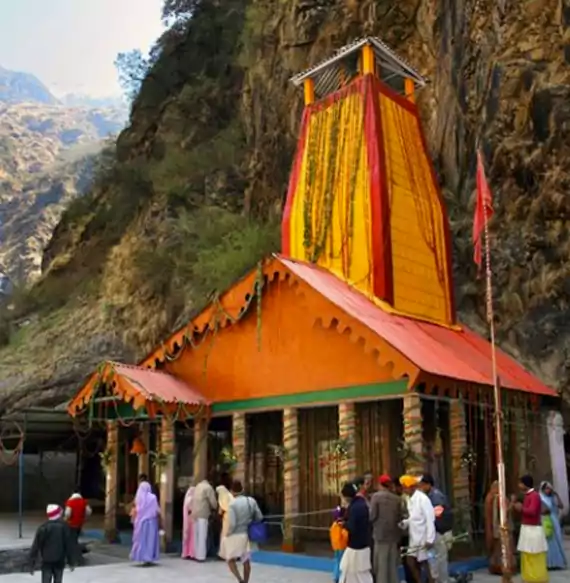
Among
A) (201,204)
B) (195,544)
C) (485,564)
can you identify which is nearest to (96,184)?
(201,204)

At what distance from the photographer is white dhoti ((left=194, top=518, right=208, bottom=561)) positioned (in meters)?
13.4

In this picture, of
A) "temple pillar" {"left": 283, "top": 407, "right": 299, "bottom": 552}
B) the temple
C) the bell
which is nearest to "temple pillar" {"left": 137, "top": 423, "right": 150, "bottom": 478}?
the temple

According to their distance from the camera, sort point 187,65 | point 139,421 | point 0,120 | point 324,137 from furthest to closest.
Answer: point 0,120 → point 187,65 → point 324,137 → point 139,421

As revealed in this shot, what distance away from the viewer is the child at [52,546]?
29.1 ft

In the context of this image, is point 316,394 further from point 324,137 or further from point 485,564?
point 324,137

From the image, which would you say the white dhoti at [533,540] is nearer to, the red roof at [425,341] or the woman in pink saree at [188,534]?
the red roof at [425,341]

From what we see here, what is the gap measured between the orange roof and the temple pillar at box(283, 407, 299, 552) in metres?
2.11

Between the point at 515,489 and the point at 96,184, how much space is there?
3046cm

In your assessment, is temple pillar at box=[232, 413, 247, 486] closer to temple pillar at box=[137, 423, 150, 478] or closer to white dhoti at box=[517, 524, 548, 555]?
temple pillar at box=[137, 423, 150, 478]

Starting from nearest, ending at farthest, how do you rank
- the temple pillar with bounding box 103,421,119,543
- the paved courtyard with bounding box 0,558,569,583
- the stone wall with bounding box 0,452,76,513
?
the paved courtyard with bounding box 0,558,569,583 → the temple pillar with bounding box 103,421,119,543 → the stone wall with bounding box 0,452,76,513

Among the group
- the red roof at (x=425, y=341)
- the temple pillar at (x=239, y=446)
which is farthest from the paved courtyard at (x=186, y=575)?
the red roof at (x=425, y=341)

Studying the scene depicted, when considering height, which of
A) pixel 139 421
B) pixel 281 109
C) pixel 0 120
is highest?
pixel 0 120

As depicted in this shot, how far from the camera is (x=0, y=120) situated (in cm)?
11350

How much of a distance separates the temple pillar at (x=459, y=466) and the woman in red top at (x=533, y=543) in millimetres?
2248
